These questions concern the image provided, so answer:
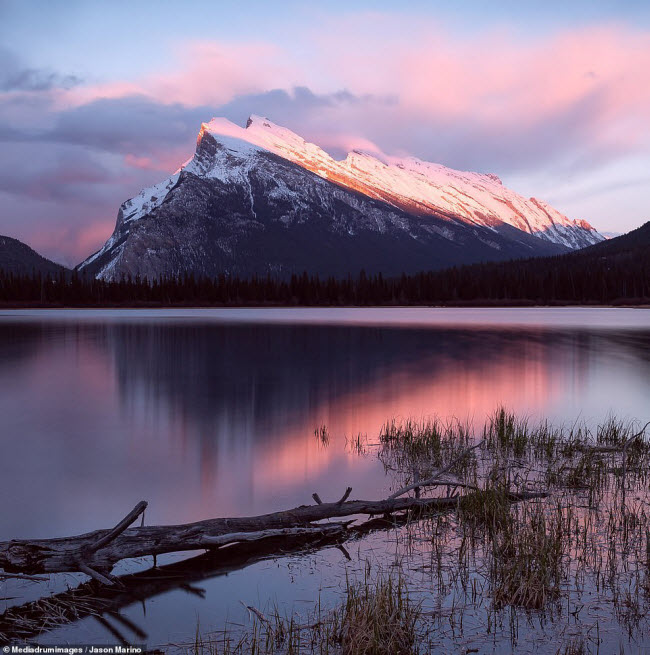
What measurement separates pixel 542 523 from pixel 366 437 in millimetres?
10356

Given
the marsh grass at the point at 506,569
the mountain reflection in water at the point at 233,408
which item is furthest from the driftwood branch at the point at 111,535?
the mountain reflection in water at the point at 233,408

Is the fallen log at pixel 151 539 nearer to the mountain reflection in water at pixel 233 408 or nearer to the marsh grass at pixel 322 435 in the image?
the mountain reflection in water at pixel 233 408

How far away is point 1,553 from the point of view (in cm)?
920

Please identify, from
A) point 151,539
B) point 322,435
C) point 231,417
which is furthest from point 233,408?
point 151,539

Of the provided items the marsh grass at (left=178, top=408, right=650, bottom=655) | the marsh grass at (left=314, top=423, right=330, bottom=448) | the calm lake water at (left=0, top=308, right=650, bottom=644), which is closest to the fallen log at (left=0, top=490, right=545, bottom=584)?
the calm lake water at (left=0, top=308, right=650, bottom=644)

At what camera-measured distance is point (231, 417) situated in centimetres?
2550

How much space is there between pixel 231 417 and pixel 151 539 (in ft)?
50.9

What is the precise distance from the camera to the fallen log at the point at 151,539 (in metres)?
9.21

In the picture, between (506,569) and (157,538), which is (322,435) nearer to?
(157,538)

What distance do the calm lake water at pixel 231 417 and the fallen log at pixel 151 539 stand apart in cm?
46

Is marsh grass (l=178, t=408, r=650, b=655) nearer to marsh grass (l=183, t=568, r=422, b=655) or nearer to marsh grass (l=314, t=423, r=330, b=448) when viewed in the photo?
marsh grass (l=183, t=568, r=422, b=655)

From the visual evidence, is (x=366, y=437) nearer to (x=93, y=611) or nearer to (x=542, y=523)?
(x=542, y=523)

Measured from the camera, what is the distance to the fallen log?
9211 mm

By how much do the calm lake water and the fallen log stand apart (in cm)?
46
